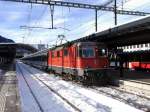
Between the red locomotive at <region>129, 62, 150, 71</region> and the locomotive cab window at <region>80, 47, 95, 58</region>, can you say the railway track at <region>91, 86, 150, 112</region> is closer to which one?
the locomotive cab window at <region>80, 47, 95, 58</region>

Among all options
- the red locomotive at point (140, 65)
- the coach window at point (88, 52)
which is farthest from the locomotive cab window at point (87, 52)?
the red locomotive at point (140, 65)

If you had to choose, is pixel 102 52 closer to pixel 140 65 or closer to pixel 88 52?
pixel 88 52

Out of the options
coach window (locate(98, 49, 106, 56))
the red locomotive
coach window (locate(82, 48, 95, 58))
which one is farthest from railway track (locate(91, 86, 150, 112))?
the red locomotive

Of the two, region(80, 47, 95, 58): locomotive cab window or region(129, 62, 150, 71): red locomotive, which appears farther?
region(129, 62, 150, 71): red locomotive

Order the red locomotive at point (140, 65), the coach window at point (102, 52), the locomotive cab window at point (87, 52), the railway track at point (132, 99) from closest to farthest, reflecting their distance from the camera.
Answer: the railway track at point (132, 99) → the locomotive cab window at point (87, 52) → the coach window at point (102, 52) → the red locomotive at point (140, 65)

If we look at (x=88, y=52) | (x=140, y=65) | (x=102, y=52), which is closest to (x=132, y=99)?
(x=88, y=52)

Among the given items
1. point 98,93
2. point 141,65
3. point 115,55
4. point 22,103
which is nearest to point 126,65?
point 141,65

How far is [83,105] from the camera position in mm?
14570

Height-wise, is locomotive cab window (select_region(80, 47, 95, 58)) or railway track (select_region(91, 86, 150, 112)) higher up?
locomotive cab window (select_region(80, 47, 95, 58))

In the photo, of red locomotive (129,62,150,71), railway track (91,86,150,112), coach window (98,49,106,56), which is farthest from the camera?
red locomotive (129,62,150,71)

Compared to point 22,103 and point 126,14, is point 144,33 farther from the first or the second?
point 126,14

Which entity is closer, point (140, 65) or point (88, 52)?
point (88, 52)

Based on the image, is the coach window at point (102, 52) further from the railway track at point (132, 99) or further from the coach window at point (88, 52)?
the railway track at point (132, 99)

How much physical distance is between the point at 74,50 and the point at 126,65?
66.3 ft
